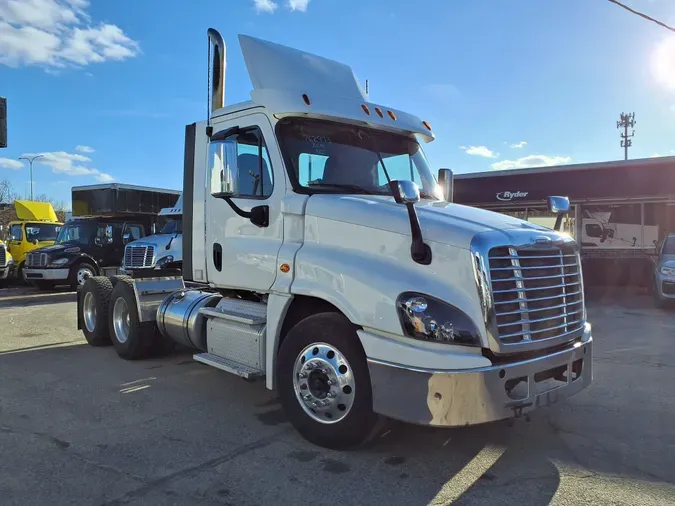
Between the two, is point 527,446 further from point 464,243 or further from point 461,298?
point 464,243

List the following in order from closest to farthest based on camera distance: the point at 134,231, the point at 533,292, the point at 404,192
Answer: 1. the point at 404,192
2. the point at 533,292
3. the point at 134,231

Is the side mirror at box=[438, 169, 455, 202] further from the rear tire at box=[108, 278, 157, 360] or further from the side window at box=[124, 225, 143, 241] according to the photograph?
the side window at box=[124, 225, 143, 241]

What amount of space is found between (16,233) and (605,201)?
21.2 meters

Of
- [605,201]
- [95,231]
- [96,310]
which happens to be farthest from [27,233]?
[605,201]

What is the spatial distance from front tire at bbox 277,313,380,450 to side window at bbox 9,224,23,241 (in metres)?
18.9

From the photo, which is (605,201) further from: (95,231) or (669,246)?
(95,231)

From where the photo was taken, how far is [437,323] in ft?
11.3

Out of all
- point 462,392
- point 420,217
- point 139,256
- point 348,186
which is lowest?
point 462,392

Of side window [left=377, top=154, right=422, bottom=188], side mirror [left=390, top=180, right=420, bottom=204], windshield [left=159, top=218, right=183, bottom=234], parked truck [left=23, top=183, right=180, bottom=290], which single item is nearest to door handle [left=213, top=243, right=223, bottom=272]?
side window [left=377, top=154, right=422, bottom=188]

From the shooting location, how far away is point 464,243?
11.5 ft

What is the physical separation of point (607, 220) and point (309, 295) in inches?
704

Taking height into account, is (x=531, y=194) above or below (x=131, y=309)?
above

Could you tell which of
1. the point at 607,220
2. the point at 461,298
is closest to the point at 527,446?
the point at 461,298

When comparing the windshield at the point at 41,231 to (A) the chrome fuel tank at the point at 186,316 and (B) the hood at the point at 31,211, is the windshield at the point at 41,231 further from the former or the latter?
(A) the chrome fuel tank at the point at 186,316
